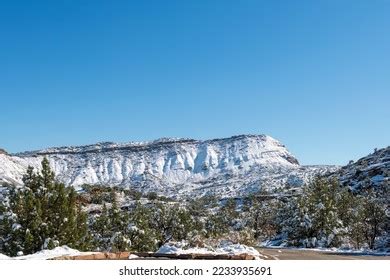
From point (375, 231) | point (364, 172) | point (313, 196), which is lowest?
point (375, 231)

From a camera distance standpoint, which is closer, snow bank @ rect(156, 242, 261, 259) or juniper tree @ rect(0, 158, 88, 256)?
snow bank @ rect(156, 242, 261, 259)

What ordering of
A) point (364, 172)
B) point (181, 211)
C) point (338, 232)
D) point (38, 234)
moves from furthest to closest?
point (364, 172), point (181, 211), point (338, 232), point (38, 234)

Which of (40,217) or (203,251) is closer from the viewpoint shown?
(203,251)

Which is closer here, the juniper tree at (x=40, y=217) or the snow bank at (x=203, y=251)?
the snow bank at (x=203, y=251)

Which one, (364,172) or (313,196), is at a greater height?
(364,172)

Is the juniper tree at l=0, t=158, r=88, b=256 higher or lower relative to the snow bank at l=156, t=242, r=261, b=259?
higher

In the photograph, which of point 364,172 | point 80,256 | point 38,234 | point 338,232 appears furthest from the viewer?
point 364,172

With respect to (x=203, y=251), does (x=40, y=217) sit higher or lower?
higher

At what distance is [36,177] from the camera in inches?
851

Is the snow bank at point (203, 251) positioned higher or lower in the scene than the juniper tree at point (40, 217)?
lower
